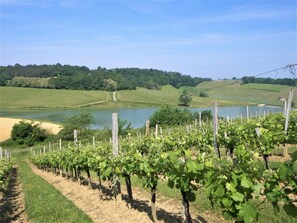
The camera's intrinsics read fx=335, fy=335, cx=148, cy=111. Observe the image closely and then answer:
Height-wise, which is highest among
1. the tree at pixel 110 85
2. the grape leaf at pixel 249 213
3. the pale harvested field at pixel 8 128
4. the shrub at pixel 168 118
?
the tree at pixel 110 85

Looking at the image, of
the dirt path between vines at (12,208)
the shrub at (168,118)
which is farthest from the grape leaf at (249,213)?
the shrub at (168,118)

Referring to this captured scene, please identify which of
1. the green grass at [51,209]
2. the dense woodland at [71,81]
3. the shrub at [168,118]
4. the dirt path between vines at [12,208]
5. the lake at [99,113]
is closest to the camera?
the green grass at [51,209]

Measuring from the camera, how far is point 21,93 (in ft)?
325

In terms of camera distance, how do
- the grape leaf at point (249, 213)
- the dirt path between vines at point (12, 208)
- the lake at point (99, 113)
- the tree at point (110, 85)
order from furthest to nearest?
the tree at point (110, 85) → the lake at point (99, 113) → the dirt path between vines at point (12, 208) → the grape leaf at point (249, 213)

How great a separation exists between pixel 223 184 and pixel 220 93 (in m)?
77.7

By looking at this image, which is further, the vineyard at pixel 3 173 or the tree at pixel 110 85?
the tree at pixel 110 85

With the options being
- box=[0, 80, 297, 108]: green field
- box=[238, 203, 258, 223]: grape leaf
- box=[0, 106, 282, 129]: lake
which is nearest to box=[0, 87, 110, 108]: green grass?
box=[0, 80, 297, 108]: green field

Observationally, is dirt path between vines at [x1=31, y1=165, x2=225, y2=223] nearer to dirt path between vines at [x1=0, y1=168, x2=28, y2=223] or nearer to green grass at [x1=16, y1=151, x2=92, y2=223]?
green grass at [x1=16, y1=151, x2=92, y2=223]

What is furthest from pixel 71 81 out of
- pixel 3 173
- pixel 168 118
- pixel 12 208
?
pixel 12 208

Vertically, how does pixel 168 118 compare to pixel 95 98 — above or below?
below

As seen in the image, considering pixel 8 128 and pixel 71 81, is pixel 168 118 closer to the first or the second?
pixel 8 128

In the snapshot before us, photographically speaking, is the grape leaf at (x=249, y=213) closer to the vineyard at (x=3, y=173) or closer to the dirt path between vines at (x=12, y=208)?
the dirt path between vines at (x=12, y=208)

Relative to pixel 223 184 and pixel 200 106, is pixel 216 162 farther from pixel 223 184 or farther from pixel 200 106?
pixel 200 106

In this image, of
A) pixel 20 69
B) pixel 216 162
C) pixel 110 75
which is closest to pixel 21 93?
pixel 110 75
